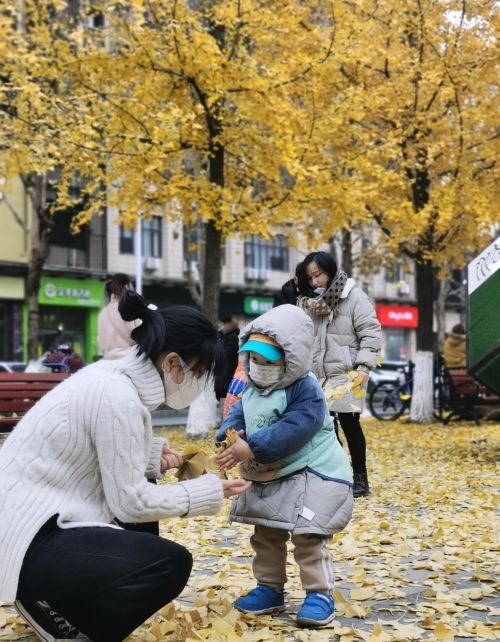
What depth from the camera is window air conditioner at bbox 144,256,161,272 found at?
36.8 meters

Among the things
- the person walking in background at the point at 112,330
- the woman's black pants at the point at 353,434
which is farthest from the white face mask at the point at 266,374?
the woman's black pants at the point at 353,434

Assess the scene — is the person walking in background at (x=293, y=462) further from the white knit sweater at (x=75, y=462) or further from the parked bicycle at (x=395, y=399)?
the parked bicycle at (x=395, y=399)

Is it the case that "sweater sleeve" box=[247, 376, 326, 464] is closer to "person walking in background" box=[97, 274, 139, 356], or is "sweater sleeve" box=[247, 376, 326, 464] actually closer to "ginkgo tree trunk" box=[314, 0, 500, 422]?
"person walking in background" box=[97, 274, 139, 356]

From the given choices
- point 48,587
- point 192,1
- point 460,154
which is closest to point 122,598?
point 48,587

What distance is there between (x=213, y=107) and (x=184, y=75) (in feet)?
2.16

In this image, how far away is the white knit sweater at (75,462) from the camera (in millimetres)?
3039

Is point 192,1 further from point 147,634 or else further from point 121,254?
point 121,254

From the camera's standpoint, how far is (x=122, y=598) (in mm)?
3143

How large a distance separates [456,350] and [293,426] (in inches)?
555

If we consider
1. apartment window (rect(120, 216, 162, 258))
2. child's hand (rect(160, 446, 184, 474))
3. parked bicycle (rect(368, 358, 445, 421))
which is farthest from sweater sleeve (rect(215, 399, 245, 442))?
apartment window (rect(120, 216, 162, 258))

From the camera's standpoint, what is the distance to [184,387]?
3.32 metres

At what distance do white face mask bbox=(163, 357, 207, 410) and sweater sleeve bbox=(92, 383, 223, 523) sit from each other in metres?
0.14

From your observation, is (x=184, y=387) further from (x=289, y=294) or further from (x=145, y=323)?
(x=289, y=294)

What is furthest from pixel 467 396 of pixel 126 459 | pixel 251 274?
pixel 251 274
